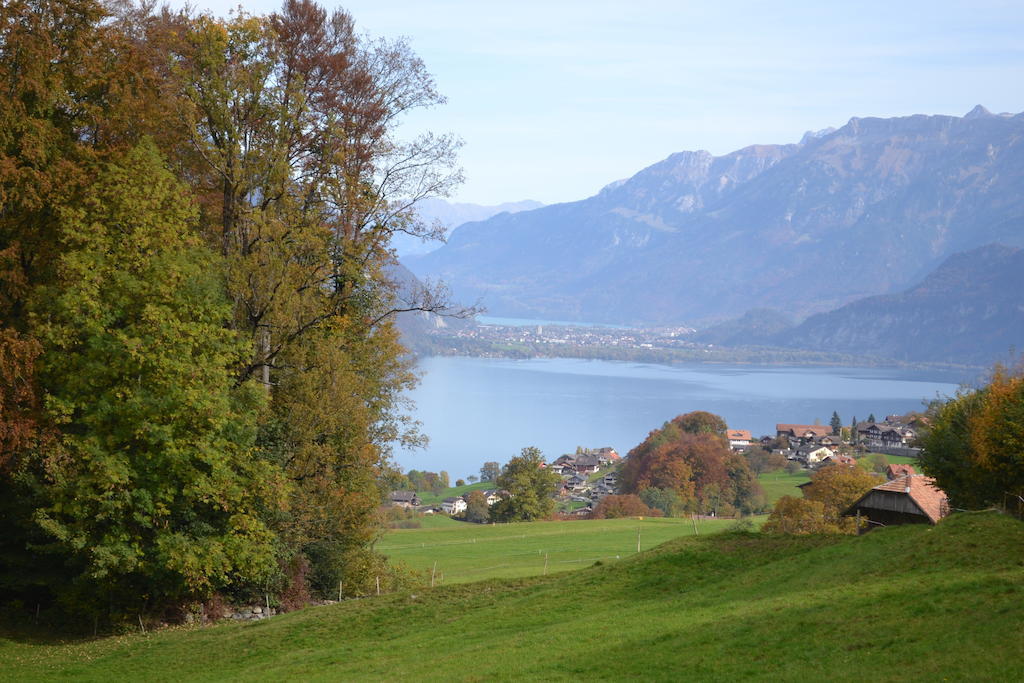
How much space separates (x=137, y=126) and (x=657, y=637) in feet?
55.9

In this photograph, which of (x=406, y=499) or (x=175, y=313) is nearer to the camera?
(x=175, y=313)

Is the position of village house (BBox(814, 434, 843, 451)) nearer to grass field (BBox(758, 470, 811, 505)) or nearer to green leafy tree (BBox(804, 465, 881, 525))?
grass field (BBox(758, 470, 811, 505))

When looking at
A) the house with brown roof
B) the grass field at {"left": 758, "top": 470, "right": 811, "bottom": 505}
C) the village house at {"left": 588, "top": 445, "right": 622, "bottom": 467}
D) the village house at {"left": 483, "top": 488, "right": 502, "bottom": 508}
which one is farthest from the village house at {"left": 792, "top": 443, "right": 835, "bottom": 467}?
the house with brown roof

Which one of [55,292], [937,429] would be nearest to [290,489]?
[55,292]

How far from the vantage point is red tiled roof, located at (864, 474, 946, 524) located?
107 feet

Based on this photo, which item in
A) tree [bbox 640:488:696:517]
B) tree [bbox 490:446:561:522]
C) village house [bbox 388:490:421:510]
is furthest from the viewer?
village house [bbox 388:490:421:510]

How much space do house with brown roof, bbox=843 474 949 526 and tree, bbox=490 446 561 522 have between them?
3239 cm

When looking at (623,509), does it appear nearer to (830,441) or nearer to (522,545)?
(522,545)

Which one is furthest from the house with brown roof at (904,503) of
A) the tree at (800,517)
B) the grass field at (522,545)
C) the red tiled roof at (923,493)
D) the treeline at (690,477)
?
the treeline at (690,477)

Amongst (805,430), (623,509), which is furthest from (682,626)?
(805,430)

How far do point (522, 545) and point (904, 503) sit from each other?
18.4m

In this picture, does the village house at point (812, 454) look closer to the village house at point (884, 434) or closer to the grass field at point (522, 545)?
the village house at point (884, 434)

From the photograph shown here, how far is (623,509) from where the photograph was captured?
73.8m

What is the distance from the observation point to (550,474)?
68.0 meters
